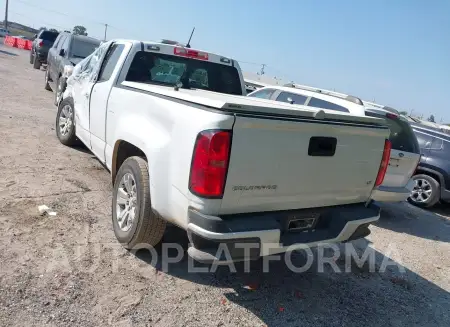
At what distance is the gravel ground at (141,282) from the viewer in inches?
116

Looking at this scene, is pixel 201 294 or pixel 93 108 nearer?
pixel 201 294

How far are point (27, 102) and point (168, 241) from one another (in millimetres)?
8115

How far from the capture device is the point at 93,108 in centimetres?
513

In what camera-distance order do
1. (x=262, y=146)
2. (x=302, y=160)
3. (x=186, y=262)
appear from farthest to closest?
(x=186, y=262) < (x=302, y=160) < (x=262, y=146)

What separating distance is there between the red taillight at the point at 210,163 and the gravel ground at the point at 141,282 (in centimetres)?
106

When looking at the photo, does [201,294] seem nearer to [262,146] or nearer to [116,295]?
[116,295]

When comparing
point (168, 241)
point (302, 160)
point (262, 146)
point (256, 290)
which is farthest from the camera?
point (168, 241)

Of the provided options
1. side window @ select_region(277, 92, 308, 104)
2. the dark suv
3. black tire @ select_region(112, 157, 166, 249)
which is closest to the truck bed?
black tire @ select_region(112, 157, 166, 249)

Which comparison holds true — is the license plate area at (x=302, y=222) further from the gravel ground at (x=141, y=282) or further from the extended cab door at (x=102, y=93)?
the extended cab door at (x=102, y=93)

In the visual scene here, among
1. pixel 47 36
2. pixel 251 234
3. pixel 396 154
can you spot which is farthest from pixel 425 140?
pixel 47 36

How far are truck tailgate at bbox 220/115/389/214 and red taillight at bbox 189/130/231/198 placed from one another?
55 mm

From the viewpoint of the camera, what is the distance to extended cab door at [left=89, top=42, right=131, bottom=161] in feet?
15.4

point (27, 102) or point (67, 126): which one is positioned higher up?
point (67, 126)

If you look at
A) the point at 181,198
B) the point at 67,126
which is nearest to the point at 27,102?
the point at 67,126
